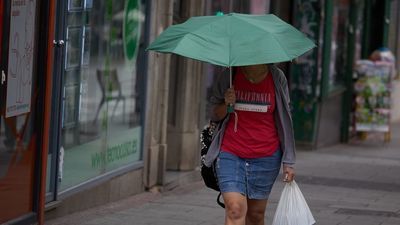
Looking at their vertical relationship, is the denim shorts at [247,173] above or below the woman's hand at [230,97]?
below

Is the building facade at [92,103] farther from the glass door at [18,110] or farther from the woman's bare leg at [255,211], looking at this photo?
the woman's bare leg at [255,211]

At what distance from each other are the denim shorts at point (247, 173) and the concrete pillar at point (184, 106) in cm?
521

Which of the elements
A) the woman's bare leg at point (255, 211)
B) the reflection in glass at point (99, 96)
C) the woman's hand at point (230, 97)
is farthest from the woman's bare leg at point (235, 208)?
the reflection in glass at point (99, 96)

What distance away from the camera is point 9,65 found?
7.00m

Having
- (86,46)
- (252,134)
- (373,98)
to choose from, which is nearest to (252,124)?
(252,134)

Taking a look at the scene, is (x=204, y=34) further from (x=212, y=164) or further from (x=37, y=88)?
(x=37, y=88)

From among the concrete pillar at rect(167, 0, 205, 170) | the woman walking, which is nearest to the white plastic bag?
the woman walking

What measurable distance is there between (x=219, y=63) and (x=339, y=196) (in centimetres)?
553

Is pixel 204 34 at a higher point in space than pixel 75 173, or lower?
higher

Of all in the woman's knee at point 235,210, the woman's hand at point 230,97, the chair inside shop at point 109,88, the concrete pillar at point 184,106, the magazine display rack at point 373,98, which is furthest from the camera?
the magazine display rack at point 373,98

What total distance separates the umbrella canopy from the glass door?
1456mm

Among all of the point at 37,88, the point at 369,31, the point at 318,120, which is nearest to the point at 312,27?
the point at 318,120

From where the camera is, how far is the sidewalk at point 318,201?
8.73 metres

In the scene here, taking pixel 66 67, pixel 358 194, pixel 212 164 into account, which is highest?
pixel 66 67
